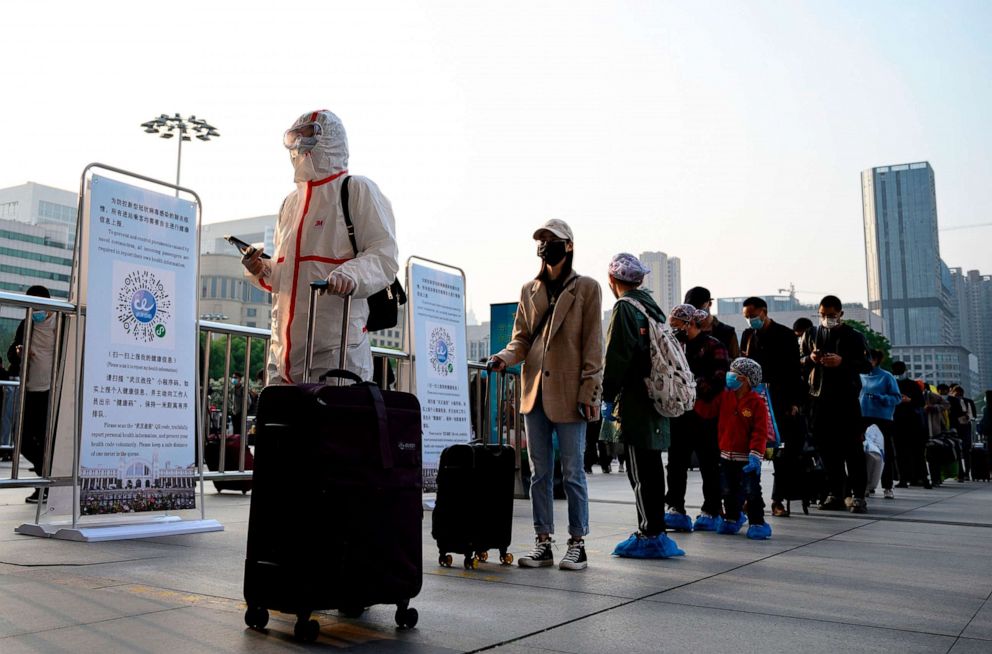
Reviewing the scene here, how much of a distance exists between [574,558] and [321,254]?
86.8 inches

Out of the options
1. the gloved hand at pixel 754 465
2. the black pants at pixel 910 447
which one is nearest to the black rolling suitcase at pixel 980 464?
the black pants at pixel 910 447

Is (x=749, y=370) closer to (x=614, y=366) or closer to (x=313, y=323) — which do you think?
(x=614, y=366)

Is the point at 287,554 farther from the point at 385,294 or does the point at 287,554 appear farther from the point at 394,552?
the point at 385,294

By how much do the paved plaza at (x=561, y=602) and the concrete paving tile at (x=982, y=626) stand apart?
1 cm

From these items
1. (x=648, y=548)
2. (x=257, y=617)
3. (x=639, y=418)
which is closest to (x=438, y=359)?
(x=639, y=418)

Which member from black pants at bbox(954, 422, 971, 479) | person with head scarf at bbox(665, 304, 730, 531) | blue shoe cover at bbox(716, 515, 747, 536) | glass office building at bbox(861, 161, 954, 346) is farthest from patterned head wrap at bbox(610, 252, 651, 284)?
glass office building at bbox(861, 161, 954, 346)

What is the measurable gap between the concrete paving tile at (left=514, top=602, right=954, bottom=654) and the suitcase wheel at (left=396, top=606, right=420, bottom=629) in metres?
0.46

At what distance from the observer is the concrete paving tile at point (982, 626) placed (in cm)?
330

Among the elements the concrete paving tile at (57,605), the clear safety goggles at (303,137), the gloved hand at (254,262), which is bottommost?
the concrete paving tile at (57,605)

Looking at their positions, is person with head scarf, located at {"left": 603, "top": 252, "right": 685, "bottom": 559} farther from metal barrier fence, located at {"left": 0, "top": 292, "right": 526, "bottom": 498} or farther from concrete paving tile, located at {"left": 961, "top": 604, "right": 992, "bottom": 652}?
concrete paving tile, located at {"left": 961, "top": 604, "right": 992, "bottom": 652}

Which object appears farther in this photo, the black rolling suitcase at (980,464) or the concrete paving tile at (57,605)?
the black rolling suitcase at (980,464)

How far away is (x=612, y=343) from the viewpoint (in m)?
5.35

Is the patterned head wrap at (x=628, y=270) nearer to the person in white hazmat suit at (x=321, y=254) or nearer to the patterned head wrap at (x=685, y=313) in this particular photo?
the patterned head wrap at (x=685, y=313)

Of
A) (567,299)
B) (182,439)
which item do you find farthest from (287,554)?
(182,439)
